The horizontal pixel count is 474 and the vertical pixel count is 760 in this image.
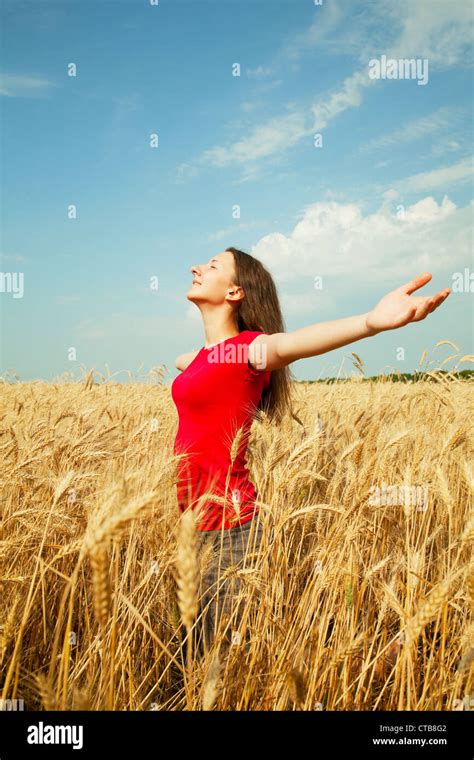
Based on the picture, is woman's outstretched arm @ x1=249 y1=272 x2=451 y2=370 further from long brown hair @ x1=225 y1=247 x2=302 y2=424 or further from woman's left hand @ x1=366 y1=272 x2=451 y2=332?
long brown hair @ x1=225 y1=247 x2=302 y2=424

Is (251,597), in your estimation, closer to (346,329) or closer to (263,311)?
(346,329)

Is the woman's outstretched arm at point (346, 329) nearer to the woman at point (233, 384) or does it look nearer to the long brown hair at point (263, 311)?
the woman at point (233, 384)

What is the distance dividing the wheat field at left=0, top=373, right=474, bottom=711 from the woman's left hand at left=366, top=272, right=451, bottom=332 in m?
0.42

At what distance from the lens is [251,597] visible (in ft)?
4.62

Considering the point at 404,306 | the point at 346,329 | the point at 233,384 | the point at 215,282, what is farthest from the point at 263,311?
the point at 404,306

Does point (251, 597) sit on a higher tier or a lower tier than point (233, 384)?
lower

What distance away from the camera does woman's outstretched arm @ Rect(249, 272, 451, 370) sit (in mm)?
1365

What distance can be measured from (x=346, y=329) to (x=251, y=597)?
0.80m

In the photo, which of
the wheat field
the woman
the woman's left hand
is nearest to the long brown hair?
the woman

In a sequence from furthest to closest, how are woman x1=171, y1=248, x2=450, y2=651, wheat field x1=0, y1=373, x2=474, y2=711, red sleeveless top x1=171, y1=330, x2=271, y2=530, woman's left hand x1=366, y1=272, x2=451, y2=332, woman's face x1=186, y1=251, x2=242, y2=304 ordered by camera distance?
1. woman's face x1=186, y1=251, x2=242, y2=304
2. red sleeveless top x1=171, y1=330, x2=271, y2=530
3. woman x1=171, y1=248, x2=450, y2=651
4. woman's left hand x1=366, y1=272, x2=451, y2=332
5. wheat field x1=0, y1=373, x2=474, y2=711

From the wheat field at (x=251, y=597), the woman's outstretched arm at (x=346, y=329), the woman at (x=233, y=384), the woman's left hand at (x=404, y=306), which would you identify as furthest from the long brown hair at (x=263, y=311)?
the woman's left hand at (x=404, y=306)

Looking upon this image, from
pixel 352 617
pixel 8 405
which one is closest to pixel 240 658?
pixel 352 617
